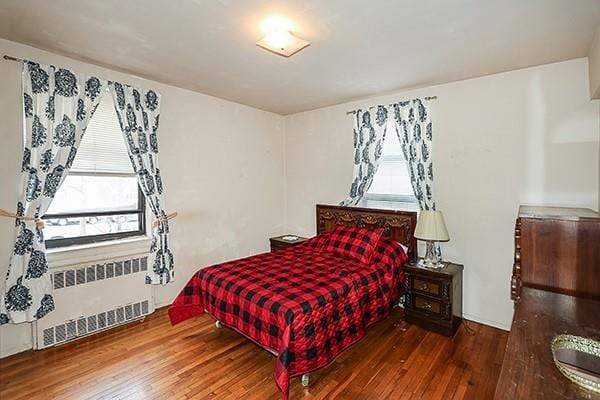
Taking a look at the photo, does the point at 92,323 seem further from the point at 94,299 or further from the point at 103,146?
the point at 103,146

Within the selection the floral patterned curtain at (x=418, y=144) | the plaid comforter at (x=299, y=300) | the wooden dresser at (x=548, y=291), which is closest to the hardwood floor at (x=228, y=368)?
the plaid comforter at (x=299, y=300)

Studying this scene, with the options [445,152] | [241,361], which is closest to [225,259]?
[241,361]

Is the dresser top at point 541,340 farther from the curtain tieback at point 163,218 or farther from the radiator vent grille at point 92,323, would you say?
the radiator vent grille at point 92,323

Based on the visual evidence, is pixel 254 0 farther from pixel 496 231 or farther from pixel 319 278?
pixel 496 231

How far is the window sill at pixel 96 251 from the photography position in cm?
261

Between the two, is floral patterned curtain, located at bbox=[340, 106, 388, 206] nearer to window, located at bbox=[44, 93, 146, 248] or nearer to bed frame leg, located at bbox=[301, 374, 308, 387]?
bed frame leg, located at bbox=[301, 374, 308, 387]

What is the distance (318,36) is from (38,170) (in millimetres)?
2510

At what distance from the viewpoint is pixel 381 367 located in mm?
2332

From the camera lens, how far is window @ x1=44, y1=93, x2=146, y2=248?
275cm

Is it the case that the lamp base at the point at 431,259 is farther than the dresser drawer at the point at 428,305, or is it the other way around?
the lamp base at the point at 431,259

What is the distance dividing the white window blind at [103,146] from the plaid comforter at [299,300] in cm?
146

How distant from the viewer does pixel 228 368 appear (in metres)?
2.33

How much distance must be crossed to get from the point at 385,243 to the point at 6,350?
11.5ft

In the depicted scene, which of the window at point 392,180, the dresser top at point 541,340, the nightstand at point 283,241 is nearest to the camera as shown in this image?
the dresser top at point 541,340
